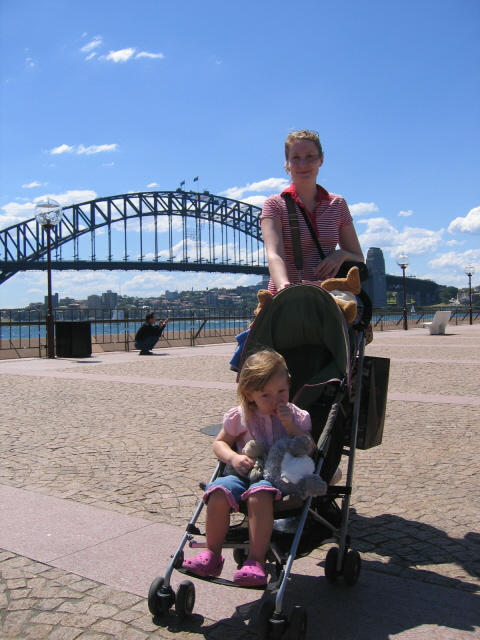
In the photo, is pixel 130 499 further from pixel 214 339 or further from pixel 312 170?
pixel 214 339

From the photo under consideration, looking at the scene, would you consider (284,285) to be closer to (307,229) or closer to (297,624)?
(307,229)

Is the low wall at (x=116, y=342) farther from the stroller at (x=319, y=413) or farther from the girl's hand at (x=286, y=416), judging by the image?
the girl's hand at (x=286, y=416)

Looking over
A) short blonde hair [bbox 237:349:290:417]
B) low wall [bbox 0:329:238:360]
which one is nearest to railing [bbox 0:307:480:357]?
low wall [bbox 0:329:238:360]

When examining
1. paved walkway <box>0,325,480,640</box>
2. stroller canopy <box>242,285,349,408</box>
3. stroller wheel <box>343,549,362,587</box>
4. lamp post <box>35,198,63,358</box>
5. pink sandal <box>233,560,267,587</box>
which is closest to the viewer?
pink sandal <box>233,560,267,587</box>

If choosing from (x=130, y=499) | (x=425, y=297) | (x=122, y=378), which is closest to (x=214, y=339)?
(x=122, y=378)

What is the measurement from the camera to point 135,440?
18.7 ft

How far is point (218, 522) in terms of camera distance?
2.44 meters

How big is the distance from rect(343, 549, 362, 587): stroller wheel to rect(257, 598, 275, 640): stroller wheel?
2.16 feet

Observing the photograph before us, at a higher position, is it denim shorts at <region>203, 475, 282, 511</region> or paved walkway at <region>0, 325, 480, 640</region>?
denim shorts at <region>203, 475, 282, 511</region>

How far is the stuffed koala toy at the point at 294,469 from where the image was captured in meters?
2.42

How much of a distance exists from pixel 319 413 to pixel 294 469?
0.54 metres

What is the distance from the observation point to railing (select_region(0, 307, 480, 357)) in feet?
56.9

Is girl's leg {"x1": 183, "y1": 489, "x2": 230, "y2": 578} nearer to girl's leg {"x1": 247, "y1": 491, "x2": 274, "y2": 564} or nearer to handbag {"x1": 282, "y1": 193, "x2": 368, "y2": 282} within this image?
girl's leg {"x1": 247, "y1": 491, "x2": 274, "y2": 564}

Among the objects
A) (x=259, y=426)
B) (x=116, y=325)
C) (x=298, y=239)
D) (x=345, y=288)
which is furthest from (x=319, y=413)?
(x=116, y=325)
